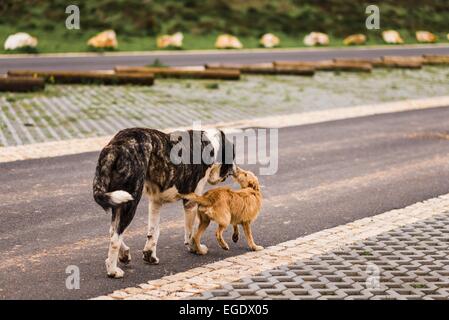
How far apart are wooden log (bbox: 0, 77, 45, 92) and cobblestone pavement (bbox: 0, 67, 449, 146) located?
0.29 meters

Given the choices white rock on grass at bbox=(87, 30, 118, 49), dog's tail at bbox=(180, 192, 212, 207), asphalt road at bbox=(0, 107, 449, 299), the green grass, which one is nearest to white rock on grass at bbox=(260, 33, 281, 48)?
the green grass

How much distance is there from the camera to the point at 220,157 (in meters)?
9.62

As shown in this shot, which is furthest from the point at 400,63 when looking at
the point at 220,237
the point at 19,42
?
the point at 220,237

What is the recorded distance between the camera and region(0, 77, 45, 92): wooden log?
22.8m

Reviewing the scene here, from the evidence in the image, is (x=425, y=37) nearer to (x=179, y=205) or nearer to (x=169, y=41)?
(x=169, y=41)

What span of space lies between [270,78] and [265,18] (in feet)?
70.8

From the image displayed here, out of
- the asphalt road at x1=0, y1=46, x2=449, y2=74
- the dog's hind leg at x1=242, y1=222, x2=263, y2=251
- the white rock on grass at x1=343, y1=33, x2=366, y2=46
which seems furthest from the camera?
the white rock on grass at x1=343, y1=33, x2=366, y2=46

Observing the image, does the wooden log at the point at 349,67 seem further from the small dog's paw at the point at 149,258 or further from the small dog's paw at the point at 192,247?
the small dog's paw at the point at 149,258

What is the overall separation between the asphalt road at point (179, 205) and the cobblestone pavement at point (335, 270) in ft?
1.28

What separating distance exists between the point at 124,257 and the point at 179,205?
3.28 m

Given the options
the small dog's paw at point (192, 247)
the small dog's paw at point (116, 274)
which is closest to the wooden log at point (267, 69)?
the small dog's paw at point (192, 247)

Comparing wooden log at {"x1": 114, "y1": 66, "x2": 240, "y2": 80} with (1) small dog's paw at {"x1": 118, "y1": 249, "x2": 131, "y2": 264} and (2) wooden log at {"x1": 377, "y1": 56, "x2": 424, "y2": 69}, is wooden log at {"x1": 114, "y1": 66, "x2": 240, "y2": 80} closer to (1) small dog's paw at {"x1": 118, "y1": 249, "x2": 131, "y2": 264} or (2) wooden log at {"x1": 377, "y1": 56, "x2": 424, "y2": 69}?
(2) wooden log at {"x1": 377, "y1": 56, "x2": 424, "y2": 69}

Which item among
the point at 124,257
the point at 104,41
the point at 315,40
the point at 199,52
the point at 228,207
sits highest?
the point at 228,207
